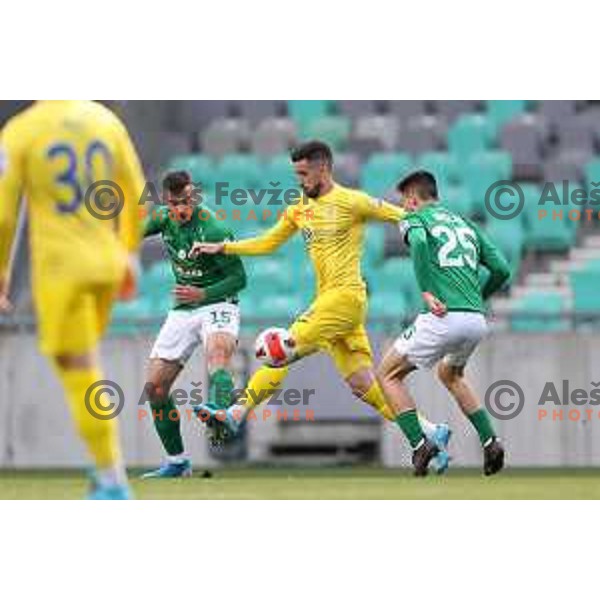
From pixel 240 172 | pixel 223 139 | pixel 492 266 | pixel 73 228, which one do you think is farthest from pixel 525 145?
pixel 73 228

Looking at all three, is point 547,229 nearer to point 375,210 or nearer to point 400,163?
point 400,163

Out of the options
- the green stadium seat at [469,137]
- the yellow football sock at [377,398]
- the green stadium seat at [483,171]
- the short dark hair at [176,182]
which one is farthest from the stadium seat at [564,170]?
the short dark hair at [176,182]

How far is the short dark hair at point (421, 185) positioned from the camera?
35.2ft

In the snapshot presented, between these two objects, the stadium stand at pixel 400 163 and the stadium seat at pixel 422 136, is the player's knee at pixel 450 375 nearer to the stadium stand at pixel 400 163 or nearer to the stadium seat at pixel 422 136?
the stadium stand at pixel 400 163

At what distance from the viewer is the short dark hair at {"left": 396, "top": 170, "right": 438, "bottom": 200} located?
10.7 metres

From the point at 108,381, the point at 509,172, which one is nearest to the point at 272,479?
the point at 108,381

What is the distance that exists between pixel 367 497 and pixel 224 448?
426cm

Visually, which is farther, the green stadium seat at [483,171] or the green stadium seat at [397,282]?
the green stadium seat at [483,171]

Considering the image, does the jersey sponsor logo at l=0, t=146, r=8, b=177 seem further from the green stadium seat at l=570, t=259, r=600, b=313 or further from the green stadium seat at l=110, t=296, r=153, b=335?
the green stadium seat at l=570, t=259, r=600, b=313

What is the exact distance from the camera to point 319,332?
35.0 feet

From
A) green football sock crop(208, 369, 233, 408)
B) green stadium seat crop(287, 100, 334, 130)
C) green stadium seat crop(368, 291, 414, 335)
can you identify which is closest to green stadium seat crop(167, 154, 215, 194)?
green stadium seat crop(287, 100, 334, 130)

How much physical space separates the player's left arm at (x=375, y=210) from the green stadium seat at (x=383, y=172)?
561cm

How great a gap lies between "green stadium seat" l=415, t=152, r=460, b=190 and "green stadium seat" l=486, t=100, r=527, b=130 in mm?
1048

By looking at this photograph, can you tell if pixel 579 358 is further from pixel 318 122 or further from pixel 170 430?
pixel 318 122
